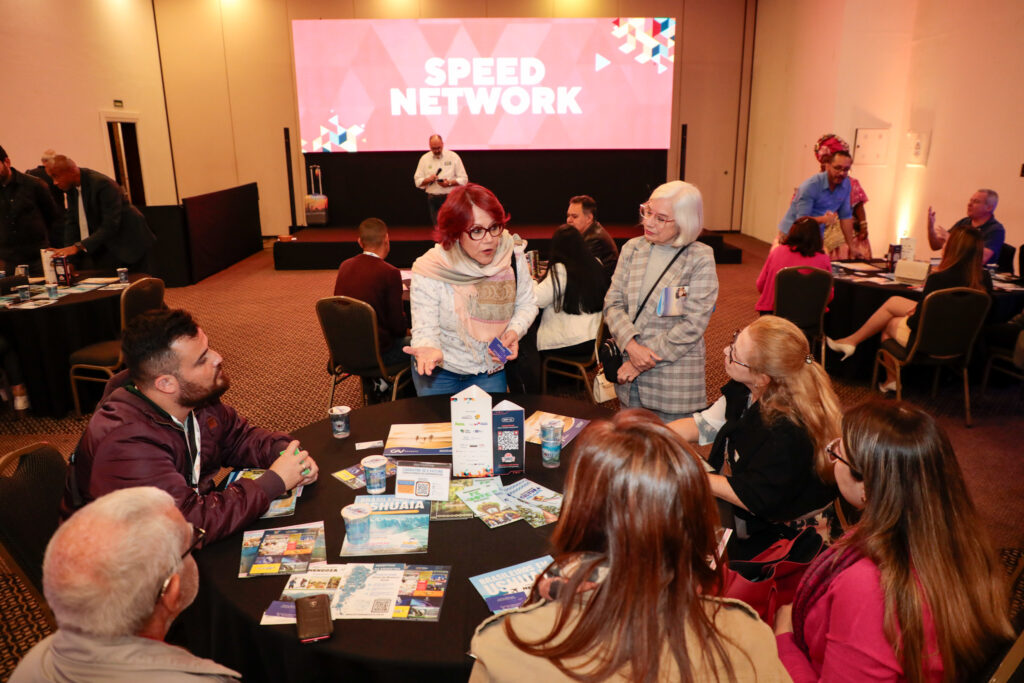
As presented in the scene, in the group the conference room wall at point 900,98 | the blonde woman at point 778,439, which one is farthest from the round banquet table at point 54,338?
the conference room wall at point 900,98

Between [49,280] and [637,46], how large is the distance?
835cm

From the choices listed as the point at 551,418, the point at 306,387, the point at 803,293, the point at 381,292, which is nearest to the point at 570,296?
the point at 381,292

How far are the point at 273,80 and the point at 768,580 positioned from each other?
1154 centimetres

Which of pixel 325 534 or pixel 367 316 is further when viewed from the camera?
pixel 367 316

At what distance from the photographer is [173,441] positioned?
2008 millimetres

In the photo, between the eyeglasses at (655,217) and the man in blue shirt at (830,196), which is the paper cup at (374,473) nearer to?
the eyeglasses at (655,217)

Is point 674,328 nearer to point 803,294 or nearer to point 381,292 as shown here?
point 381,292

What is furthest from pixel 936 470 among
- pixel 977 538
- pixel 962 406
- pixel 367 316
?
pixel 962 406

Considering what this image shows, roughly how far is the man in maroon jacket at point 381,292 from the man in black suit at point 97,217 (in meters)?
2.61

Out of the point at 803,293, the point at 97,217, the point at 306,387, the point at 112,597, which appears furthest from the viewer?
the point at 97,217

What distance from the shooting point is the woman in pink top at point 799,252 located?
495 cm

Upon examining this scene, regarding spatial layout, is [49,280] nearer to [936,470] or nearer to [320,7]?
[936,470]

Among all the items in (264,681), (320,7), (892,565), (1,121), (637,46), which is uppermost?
(320,7)

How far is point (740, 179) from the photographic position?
1175 cm
